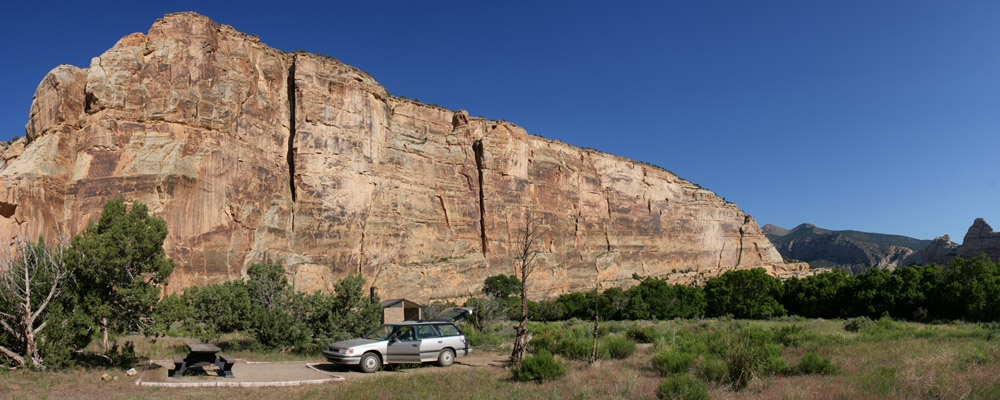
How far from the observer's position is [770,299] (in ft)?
139

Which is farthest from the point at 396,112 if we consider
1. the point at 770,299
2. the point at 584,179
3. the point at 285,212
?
the point at 770,299

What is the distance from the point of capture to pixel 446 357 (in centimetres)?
1479

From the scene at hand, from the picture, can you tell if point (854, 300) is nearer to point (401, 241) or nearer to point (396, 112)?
point (401, 241)

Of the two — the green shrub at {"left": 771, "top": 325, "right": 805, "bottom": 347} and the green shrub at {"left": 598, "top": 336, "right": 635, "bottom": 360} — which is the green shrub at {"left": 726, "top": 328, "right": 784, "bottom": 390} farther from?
the green shrub at {"left": 771, "top": 325, "right": 805, "bottom": 347}

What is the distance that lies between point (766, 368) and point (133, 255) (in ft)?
48.5

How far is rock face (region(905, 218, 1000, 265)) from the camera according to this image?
298 ft

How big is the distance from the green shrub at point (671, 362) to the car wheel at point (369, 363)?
6906mm

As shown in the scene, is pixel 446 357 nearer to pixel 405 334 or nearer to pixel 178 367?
pixel 405 334

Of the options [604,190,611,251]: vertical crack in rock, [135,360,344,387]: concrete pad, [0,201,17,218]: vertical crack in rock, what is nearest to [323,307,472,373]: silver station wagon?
[135,360,344,387]: concrete pad

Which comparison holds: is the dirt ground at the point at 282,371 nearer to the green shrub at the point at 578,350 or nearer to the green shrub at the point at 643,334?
the green shrub at the point at 578,350

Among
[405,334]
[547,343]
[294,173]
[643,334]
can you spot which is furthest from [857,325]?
[294,173]

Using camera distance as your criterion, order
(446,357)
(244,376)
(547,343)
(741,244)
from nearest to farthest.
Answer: (244,376) → (446,357) → (547,343) → (741,244)

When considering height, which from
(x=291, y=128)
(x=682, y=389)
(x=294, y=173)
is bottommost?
(x=682, y=389)

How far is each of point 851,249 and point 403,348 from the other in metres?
150
